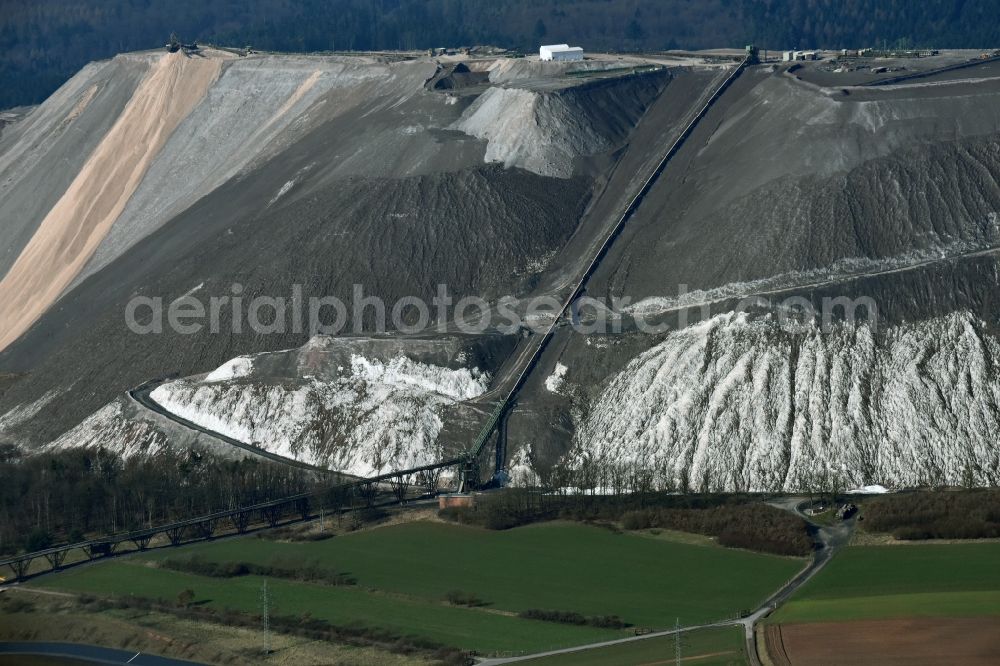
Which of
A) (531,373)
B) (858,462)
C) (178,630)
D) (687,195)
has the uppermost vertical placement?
(687,195)

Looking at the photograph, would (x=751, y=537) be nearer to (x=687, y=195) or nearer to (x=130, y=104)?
(x=687, y=195)

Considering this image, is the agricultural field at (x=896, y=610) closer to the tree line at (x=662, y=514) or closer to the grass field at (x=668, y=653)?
the grass field at (x=668, y=653)

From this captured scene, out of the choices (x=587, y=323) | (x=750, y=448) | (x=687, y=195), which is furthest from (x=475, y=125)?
(x=750, y=448)

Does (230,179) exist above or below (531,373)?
above

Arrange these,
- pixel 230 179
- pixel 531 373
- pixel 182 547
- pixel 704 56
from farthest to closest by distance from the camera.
Result: pixel 704 56 < pixel 230 179 < pixel 531 373 < pixel 182 547

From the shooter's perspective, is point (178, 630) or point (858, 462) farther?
point (858, 462)

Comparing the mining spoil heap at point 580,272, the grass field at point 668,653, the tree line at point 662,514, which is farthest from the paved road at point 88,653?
the mining spoil heap at point 580,272

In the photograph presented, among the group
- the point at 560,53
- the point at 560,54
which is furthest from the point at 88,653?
the point at 560,53

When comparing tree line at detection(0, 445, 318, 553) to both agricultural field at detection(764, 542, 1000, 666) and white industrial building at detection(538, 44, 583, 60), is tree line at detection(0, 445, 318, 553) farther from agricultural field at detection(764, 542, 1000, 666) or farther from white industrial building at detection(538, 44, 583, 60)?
white industrial building at detection(538, 44, 583, 60)
